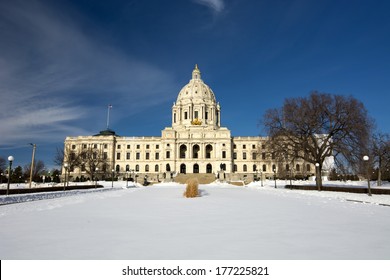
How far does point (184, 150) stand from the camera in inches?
4045

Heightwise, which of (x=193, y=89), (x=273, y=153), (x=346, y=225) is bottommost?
(x=346, y=225)

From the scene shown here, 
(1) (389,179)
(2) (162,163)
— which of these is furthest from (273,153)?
(2) (162,163)

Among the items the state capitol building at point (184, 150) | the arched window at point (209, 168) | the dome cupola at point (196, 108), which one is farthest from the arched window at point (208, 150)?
the dome cupola at point (196, 108)

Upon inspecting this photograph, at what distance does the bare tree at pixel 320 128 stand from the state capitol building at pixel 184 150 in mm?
55750

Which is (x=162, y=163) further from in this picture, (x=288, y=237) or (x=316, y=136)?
(x=288, y=237)

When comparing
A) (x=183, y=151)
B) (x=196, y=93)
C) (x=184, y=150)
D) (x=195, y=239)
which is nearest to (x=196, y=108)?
(x=196, y=93)

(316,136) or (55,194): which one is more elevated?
(316,136)

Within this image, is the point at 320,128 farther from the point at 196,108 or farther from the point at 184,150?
the point at 196,108

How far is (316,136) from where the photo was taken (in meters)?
34.9

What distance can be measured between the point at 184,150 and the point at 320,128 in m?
71.9

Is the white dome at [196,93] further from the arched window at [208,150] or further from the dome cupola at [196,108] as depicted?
the arched window at [208,150]

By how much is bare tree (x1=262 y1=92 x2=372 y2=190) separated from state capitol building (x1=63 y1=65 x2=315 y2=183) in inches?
2195

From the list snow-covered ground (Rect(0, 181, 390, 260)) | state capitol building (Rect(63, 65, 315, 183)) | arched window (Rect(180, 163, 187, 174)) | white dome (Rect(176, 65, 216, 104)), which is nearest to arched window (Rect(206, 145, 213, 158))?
state capitol building (Rect(63, 65, 315, 183))

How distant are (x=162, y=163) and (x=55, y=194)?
71.4 metres
